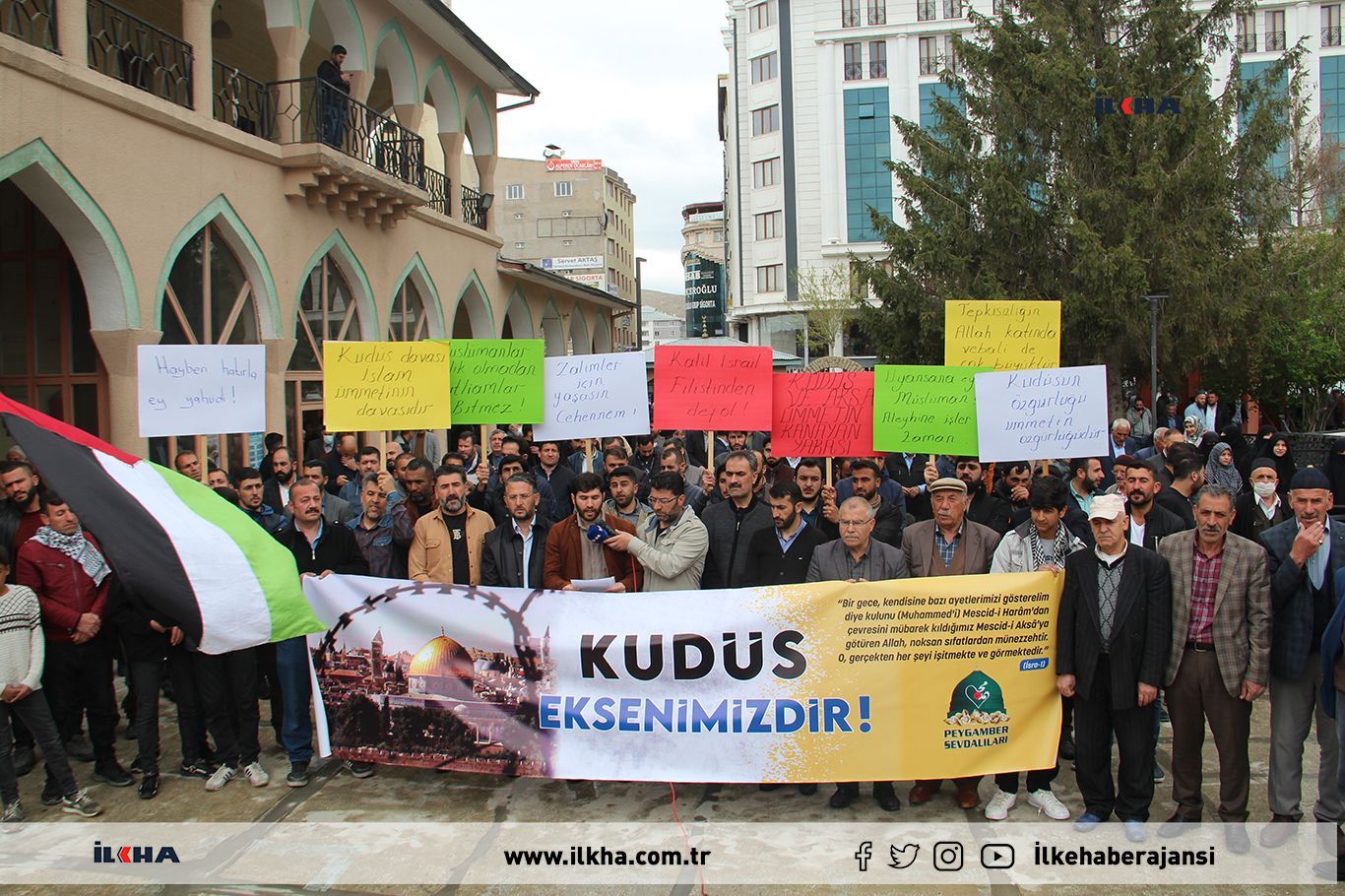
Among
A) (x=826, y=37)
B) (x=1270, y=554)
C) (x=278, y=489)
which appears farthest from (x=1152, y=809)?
(x=826, y=37)

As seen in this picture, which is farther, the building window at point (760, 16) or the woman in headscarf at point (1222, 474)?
the building window at point (760, 16)

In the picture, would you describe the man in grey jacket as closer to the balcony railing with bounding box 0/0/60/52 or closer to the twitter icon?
the twitter icon

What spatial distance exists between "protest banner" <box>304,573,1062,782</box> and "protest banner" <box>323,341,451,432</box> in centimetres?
296

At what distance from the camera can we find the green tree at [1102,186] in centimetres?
2222

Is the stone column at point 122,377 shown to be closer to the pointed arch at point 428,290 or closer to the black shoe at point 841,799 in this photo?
the pointed arch at point 428,290

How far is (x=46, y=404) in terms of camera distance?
1160 cm

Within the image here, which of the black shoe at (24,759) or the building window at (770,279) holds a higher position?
the building window at (770,279)

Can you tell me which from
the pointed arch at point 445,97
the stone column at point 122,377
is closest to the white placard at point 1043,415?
the stone column at point 122,377

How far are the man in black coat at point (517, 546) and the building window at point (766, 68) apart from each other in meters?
51.4

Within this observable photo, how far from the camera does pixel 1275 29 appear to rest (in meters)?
50.2

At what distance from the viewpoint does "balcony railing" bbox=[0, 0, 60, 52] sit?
9516 mm

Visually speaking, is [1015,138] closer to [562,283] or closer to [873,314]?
[873,314]

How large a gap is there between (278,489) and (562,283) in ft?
54.2

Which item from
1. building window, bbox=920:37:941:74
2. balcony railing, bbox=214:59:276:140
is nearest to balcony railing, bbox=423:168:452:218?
balcony railing, bbox=214:59:276:140
